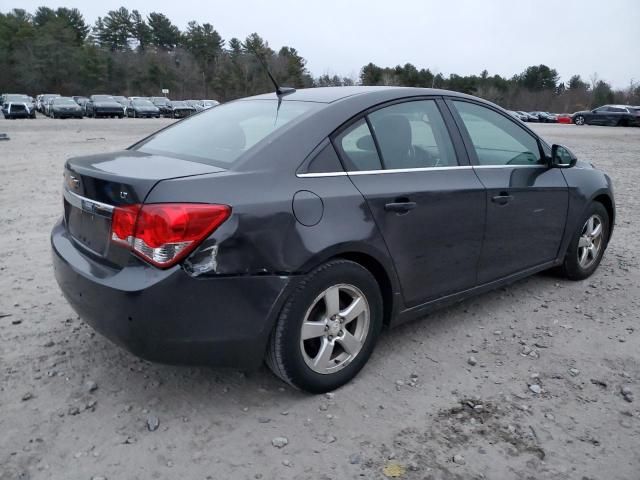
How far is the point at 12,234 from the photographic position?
5.64m

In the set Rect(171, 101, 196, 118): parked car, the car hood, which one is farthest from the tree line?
the car hood

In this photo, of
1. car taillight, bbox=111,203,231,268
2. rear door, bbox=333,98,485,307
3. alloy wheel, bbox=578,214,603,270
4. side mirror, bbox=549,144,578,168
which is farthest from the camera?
alloy wheel, bbox=578,214,603,270

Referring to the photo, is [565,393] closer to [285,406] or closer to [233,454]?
[285,406]

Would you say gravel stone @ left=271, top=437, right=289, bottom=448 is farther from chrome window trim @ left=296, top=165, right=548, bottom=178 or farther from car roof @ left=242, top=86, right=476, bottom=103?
car roof @ left=242, top=86, right=476, bottom=103

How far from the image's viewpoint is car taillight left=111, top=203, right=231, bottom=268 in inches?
92.7

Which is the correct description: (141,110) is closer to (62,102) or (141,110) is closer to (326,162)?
(62,102)

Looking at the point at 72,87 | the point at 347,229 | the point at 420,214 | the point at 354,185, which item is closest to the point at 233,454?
the point at 347,229

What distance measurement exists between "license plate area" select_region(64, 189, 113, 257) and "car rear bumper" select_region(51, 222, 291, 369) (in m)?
0.10

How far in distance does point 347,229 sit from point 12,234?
441 cm

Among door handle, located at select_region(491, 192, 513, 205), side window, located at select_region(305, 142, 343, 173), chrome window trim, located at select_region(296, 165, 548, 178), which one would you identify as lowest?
door handle, located at select_region(491, 192, 513, 205)

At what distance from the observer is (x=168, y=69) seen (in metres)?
78.6

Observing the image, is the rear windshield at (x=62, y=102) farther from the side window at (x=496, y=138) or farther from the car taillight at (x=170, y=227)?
the car taillight at (x=170, y=227)

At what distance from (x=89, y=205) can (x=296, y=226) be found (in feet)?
3.44

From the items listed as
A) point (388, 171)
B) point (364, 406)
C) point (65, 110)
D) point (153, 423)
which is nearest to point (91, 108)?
point (65, 110)
